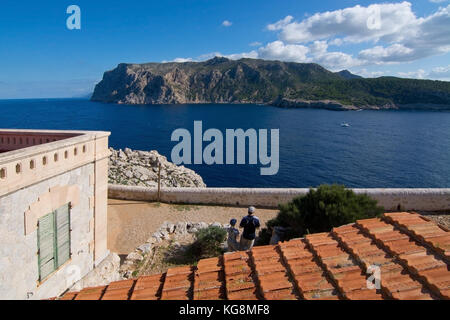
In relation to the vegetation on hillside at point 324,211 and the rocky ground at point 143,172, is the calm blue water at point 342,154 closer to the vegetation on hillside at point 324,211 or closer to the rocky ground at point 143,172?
the rocky ground at point 143,172

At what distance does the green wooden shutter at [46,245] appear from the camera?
18.8 ft

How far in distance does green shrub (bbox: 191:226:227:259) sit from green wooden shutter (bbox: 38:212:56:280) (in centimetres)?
467

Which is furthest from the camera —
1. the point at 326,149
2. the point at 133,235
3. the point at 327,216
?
the point at 326,149

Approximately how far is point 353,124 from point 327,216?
81.9m

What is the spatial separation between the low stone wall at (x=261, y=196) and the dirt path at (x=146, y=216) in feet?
1.25

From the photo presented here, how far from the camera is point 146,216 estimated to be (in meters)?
13.5

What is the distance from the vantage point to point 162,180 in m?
22.0
